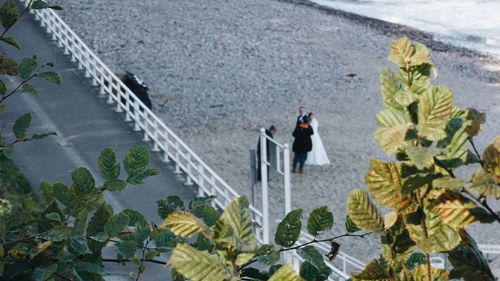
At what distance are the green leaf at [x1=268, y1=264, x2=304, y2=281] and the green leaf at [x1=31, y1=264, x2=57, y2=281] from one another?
90cm

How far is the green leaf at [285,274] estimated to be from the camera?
1.71 metres

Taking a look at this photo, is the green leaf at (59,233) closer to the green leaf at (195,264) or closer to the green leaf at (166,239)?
the green leaf at (166,239)

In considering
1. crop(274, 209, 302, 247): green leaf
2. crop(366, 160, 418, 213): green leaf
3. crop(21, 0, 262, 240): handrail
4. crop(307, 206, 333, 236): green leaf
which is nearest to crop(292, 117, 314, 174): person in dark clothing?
crop(21, 0, 262, 240): handrail

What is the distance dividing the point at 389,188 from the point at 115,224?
1.12 meters

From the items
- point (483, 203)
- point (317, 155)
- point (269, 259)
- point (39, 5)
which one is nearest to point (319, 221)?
point (269, 259)

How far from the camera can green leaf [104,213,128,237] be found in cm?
261

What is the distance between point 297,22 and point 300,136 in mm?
15192

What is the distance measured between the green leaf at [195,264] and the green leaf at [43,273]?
916 mm

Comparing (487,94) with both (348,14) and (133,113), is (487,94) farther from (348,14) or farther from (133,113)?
(133,113)

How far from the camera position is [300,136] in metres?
18.0

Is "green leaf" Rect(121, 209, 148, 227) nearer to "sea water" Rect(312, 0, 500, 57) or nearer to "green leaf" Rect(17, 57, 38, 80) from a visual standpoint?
"green leaf" Rect(17, 57, 38, 80)

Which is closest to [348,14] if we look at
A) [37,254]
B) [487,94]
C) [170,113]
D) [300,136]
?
[487,94]

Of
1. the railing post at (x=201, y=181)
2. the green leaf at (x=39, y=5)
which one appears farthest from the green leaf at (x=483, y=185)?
the railing post at (x=201, y=181)

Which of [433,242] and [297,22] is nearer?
[433,242]
